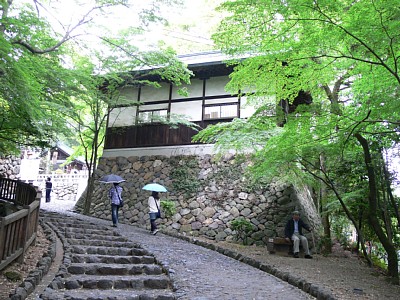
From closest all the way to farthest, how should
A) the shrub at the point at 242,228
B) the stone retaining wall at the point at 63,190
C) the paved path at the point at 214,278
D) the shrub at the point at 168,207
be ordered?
the paved path at the point at 214,278, the shrub at the point at 242,228, the shrub at the point at 168,207, the stone retaining wall at the point at 63,190

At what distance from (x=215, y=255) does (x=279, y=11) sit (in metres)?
6.72

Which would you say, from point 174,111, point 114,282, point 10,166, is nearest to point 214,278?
point 114,282

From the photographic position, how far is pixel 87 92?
13203 millimetres

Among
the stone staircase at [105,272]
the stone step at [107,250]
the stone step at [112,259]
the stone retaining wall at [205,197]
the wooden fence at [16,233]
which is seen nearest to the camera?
the wooden fence at [16,233]

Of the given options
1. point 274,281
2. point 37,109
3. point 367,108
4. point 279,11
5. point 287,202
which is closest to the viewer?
point 279,11

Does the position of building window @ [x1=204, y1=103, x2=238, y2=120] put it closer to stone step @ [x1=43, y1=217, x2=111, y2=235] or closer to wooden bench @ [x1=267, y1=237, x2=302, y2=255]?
wooden bench @ [x1=267, y1=237, x2=302, y2=255]

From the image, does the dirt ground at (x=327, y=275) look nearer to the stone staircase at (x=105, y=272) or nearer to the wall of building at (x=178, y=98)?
the stone staircase at (x=105, y=272)

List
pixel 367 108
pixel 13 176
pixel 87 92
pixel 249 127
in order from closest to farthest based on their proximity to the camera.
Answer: pixel 367 108 < pixel 249 127 < pixel 87 92 < pixel 13 176

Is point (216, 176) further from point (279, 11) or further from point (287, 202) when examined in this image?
point (279, 11)

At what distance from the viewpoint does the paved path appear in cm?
548

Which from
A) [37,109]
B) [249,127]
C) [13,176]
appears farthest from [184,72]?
[13,176]

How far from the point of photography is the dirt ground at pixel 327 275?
18.5ft

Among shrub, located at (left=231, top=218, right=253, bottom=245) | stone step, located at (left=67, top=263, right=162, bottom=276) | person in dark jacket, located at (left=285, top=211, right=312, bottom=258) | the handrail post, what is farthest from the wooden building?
the handrail post

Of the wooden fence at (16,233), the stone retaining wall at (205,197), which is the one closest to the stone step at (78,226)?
the wooden fence at (16,233)
